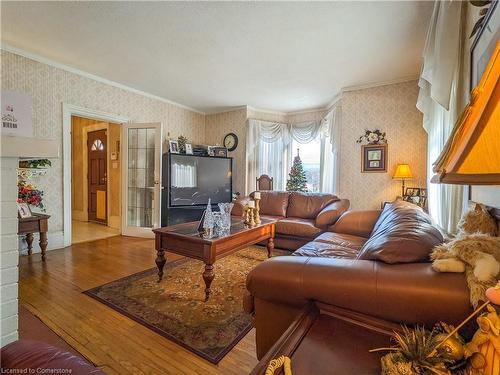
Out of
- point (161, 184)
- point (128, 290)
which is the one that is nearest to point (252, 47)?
point (161, 184)

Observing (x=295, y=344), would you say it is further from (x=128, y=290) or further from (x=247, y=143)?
(x=247, y=143)

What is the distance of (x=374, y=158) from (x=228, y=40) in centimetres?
292

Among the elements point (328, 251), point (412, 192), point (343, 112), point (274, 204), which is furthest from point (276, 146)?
point (328, 251)

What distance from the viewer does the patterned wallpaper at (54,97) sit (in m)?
3.07

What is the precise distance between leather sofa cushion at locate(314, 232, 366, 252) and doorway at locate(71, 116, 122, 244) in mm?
3828

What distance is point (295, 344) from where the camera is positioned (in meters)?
0.77

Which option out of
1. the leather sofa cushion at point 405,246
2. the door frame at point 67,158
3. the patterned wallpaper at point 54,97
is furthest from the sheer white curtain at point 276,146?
the leather sofa cushion at point 405,246

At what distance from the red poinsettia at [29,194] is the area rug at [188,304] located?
5.78 feet

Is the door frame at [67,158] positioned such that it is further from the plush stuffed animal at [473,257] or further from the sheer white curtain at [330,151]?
the plush stuffed animal at [473,257]

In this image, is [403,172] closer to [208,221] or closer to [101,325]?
[208,221]

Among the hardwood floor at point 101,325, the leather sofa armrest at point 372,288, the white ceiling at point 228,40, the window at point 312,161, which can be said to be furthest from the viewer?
the window at point 312,161

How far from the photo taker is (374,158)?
4.07 metres

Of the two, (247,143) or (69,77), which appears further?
(247,143)

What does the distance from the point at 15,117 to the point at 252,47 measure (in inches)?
102
